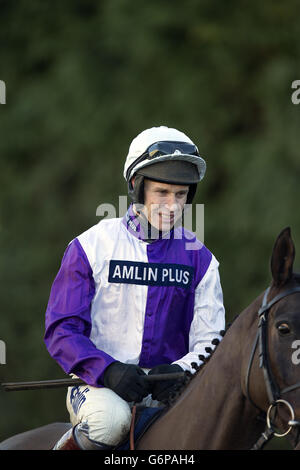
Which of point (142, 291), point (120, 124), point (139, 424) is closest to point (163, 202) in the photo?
point (142, 291)

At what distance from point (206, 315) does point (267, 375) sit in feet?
2.32

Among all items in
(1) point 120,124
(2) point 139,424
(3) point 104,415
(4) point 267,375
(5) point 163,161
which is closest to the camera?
(4) point 267,375

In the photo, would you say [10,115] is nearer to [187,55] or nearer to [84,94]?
[84,94]

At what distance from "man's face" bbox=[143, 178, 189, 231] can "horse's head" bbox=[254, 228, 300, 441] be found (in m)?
0.62

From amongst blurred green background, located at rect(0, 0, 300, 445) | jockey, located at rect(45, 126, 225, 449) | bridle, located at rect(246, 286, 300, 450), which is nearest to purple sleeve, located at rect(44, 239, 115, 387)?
jockey, located at rect(45, 126, 225, 449)

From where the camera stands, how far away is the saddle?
2.88 m

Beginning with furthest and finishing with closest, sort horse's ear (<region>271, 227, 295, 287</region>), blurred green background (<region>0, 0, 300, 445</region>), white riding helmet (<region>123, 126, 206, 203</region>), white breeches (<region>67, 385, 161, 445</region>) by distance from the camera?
blurred green background (<region>0, 0, 300, 445</region>), white riding helmet (<region>123, 126, 206, 203</region>), white breeches (<region>67, 385, 161, 445</region>), horse's ear (<region>271, 227, 295, 287</region>)

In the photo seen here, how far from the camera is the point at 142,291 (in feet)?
10.1

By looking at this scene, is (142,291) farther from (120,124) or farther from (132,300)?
(120,124)

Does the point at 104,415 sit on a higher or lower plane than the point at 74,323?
lower

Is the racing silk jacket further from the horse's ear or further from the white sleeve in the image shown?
the horse's ear

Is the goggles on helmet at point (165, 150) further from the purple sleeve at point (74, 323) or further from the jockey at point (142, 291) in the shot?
the purple sleeve at point (74, 323)
